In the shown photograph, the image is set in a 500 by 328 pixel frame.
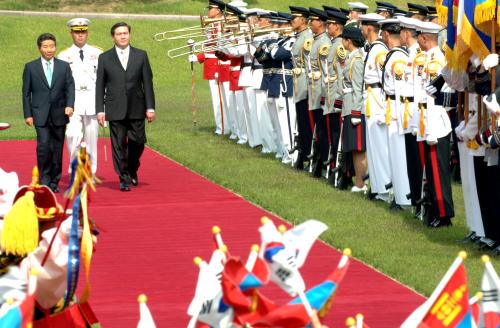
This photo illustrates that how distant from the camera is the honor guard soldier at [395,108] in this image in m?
14.2

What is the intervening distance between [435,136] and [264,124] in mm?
7592

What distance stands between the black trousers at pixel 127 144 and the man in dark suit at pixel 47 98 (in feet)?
2.05

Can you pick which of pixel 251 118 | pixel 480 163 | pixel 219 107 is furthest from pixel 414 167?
pixel 219 107

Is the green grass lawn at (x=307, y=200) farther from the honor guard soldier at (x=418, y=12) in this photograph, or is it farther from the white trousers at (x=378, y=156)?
the honor guard soldier at (x=418, y=12)

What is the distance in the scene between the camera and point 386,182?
50.1 feet

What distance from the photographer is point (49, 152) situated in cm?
1717

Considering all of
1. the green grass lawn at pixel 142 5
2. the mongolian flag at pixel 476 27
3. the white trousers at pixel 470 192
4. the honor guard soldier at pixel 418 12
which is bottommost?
the green grass lawn at pixel 142 5

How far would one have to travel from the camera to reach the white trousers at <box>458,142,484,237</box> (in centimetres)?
1213

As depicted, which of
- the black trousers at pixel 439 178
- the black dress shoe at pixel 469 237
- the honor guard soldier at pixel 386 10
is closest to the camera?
the black dress shoe at pixel 469 237

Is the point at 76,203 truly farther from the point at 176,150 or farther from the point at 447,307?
the point at 176,150

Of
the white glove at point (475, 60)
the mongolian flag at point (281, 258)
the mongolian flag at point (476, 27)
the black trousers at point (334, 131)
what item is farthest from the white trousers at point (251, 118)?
the mongolian flag at point (281, 258)

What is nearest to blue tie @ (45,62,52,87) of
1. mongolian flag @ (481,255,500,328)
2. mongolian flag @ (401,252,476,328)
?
mongolian flag @ (481,255,500,328)

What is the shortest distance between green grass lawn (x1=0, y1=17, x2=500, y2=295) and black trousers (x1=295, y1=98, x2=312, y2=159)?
13.2 inches

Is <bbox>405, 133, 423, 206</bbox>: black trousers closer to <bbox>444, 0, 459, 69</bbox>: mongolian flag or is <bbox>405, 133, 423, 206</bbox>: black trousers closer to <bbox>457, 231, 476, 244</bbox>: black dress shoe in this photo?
<bbox>457, 231, 476, 244</bbox>: black dress shoe
